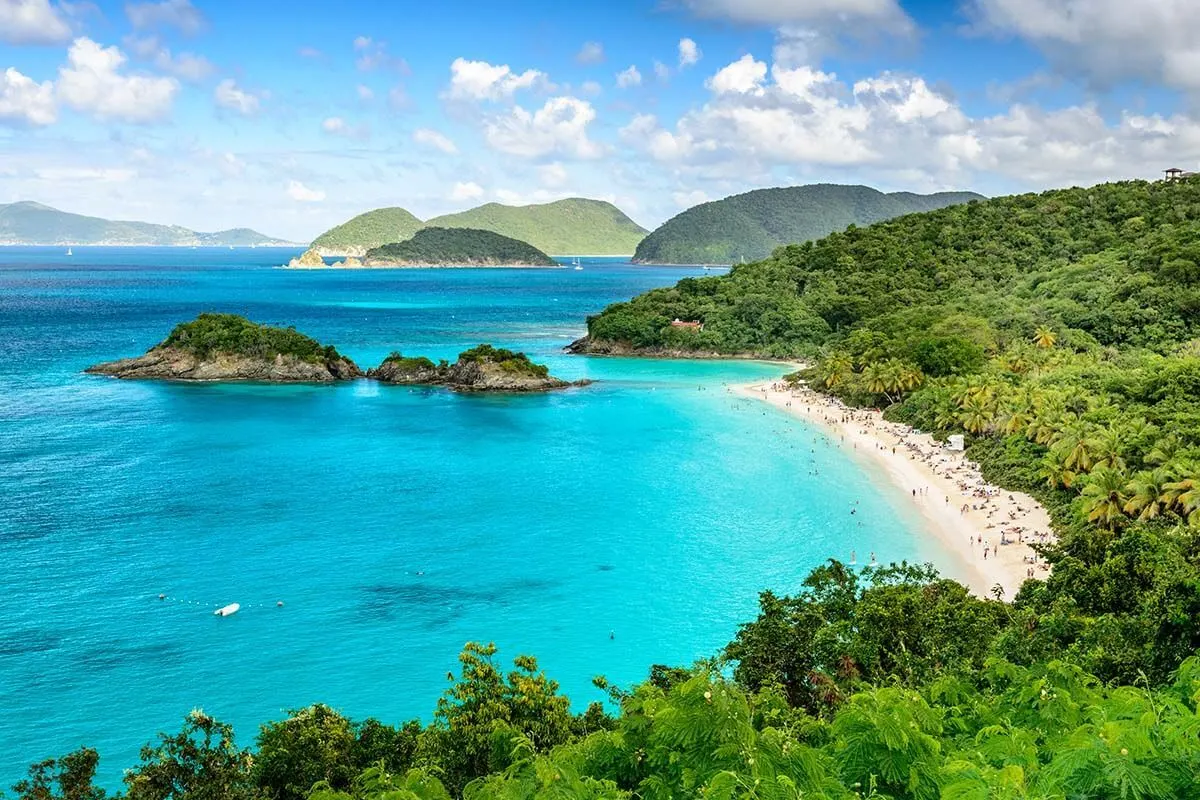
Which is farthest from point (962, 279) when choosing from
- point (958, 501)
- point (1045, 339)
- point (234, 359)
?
point (234, 359)

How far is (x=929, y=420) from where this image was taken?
63.4 metres

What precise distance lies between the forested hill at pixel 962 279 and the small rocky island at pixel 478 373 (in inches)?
1107

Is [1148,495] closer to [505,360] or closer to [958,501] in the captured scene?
[958,501]

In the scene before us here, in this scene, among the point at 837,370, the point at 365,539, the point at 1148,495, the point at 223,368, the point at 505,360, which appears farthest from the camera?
the point at 223,368

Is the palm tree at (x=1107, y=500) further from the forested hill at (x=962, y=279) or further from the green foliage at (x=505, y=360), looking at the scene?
the green foliage at (x=505, y=360)

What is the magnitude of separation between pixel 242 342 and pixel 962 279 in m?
87.9

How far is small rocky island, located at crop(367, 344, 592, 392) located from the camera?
8488 centimetres

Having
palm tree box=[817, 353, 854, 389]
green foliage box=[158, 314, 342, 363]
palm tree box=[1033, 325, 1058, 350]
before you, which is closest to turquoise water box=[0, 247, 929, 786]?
green foliage box=[158, 314, 342, 363]

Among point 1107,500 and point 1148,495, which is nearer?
point 1148,495

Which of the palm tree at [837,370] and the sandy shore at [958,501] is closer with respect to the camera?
the sandy shore at [958,501]

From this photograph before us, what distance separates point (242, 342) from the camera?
89.6 meters

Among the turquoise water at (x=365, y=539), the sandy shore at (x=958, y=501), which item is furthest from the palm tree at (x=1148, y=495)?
the turquoise water at (x=365, y=539)

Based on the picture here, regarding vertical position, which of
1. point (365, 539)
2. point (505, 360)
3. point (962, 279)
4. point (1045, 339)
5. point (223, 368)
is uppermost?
point (962, 279)

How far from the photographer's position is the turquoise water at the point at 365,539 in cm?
2872
